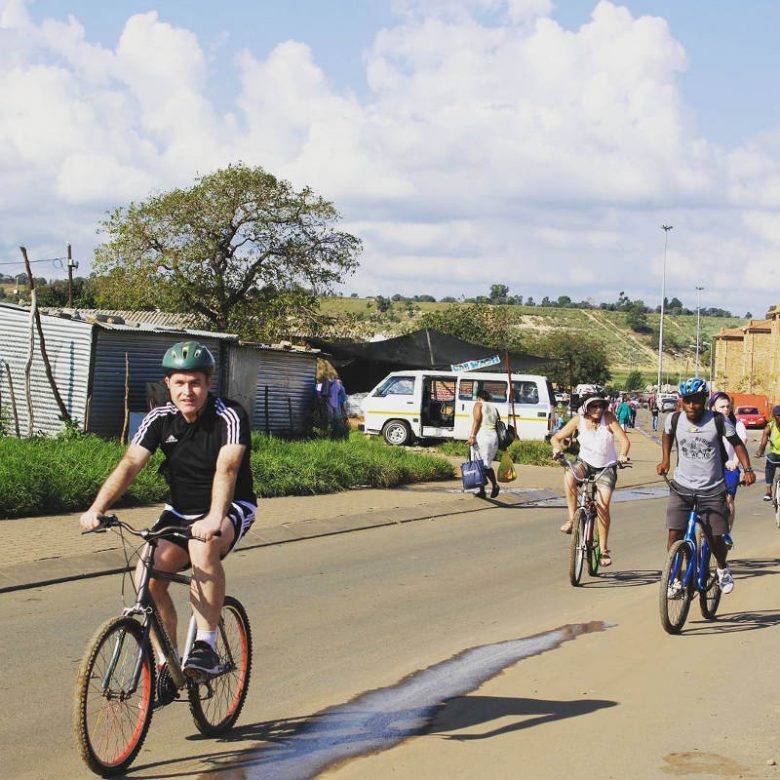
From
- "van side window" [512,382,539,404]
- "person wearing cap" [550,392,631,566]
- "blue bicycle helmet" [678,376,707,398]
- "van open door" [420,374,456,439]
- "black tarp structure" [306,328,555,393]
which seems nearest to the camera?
"blue bicycle helmet" [678,376,707,398]

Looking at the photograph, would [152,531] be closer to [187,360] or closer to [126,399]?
[187,360]

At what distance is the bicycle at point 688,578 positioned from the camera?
869 cm

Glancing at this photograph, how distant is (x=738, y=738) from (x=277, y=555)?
24.2 ft

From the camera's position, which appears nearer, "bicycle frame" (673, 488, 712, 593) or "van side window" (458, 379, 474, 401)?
"bicycle frame" (673, 488, 712, 593)

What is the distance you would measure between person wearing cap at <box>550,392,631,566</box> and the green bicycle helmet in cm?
664

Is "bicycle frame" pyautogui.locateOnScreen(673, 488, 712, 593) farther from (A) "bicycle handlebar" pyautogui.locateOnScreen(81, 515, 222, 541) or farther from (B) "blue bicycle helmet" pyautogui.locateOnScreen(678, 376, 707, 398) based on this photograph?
(A) "bicycle handlebar" pyautogui.locateOnScreen(81, 515, 222, 541)

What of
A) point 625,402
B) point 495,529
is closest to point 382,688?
point 495,529

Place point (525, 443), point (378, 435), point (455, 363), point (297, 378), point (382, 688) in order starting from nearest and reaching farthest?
point (382, 688) < point (297, 378) < point (525, 443) < point (378, 435) < point (455, 363)

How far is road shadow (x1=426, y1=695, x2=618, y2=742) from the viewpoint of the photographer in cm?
612

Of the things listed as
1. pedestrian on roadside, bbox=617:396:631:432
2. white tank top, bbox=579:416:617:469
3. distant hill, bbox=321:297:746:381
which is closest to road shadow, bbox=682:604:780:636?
white tank top, bbox=579:416:617:469

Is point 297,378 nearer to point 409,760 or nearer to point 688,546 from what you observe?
point 688,546

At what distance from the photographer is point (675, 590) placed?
344 inches

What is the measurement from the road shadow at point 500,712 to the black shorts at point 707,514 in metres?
2.88

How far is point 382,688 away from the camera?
7.05m
